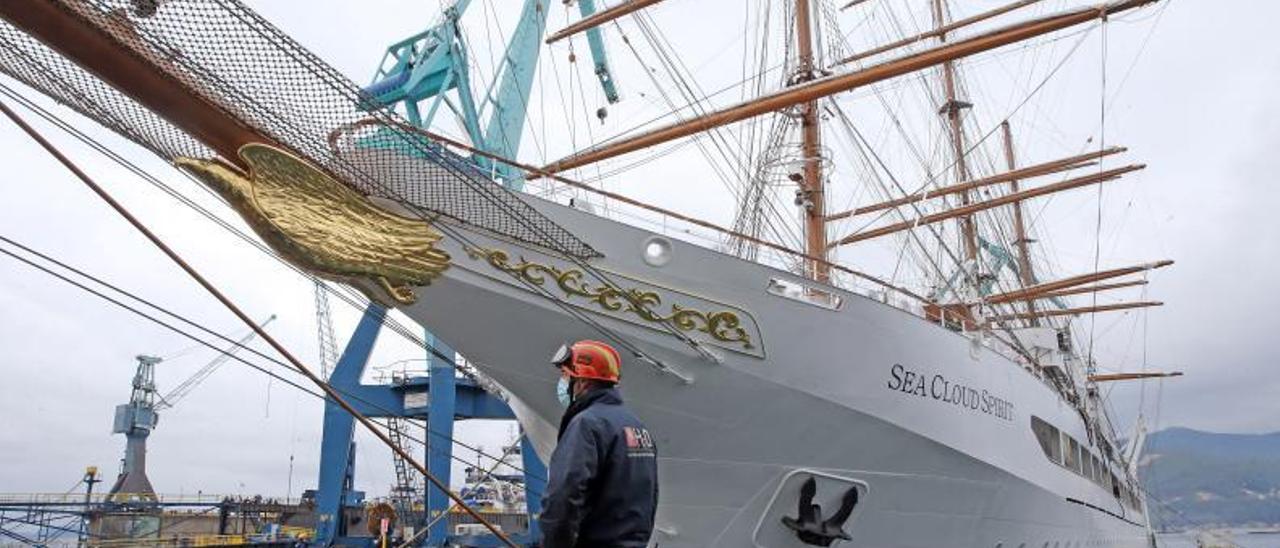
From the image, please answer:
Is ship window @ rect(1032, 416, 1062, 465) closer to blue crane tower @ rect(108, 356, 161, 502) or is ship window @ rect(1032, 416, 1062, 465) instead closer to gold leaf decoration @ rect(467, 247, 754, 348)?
gold leaf decoration @ rect(467, 247, 754, 348)

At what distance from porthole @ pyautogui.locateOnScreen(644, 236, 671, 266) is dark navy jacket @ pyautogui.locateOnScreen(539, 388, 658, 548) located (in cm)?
459

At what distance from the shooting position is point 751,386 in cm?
764

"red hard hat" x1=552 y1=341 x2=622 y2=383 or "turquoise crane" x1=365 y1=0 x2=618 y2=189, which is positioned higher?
"turquoise crane" x1=365 y1=0 x2=618 y2=189

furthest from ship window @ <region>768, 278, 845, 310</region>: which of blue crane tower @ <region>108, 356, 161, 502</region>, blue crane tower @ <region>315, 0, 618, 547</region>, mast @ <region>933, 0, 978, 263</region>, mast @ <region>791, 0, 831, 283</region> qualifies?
blue crane tower @ <region>108, 356, 161, 502</region>

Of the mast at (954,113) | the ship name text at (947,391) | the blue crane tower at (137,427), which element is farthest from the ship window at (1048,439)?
the blue crane tower at (137,427)

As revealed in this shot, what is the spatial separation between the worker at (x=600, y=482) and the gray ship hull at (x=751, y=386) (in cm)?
392

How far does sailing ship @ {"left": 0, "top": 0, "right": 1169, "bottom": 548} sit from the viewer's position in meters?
4.48

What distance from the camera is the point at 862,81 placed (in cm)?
1205

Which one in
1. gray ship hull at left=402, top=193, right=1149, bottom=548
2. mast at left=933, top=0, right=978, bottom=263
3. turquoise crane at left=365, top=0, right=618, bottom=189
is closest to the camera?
gray ship hull at left=402, top=193, right=1149, bottom=548

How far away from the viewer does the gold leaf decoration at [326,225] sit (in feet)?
16.4

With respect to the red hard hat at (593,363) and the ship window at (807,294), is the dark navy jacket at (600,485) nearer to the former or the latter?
the red hard hat at (593,363)

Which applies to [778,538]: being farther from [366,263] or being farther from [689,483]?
[366,263]

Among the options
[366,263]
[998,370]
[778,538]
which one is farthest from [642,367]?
[998,370]

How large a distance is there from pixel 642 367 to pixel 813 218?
16.5 feet
